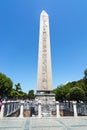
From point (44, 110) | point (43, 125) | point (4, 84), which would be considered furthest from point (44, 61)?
point (4, 84)

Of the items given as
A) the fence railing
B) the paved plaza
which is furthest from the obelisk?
the paved plaza

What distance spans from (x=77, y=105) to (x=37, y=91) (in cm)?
456

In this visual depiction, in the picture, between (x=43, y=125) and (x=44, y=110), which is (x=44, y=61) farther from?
(x=43, y=125)

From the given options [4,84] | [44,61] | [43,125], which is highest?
[44,61]

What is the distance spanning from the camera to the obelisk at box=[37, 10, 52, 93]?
51.0ft

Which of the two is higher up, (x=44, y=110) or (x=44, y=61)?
(x=44, y=61)

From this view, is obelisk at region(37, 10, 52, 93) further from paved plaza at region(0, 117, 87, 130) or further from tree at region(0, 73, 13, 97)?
tree at region(0, 73, 13, 97)

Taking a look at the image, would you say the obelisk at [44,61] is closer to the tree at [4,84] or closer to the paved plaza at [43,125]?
the paved plaza at [43,125]

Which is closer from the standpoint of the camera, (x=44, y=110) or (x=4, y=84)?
(x=44, y=110)

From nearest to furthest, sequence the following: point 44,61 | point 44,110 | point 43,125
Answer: point 43,125, point 44,110, point 44,61

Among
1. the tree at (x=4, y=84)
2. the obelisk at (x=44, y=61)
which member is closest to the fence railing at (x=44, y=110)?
the obelisk at (x=44, y=61)

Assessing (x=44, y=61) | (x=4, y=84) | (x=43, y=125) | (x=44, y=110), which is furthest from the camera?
(x=4, y=84)

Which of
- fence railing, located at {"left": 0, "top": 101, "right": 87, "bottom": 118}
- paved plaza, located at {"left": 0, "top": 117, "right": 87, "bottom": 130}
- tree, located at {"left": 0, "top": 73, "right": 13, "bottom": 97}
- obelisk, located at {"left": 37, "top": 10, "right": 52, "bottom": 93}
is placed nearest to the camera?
paved plaza, located at {"left": 0, "top": 117, "right": 87, "bottom": 130}

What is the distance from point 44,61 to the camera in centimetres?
1619
